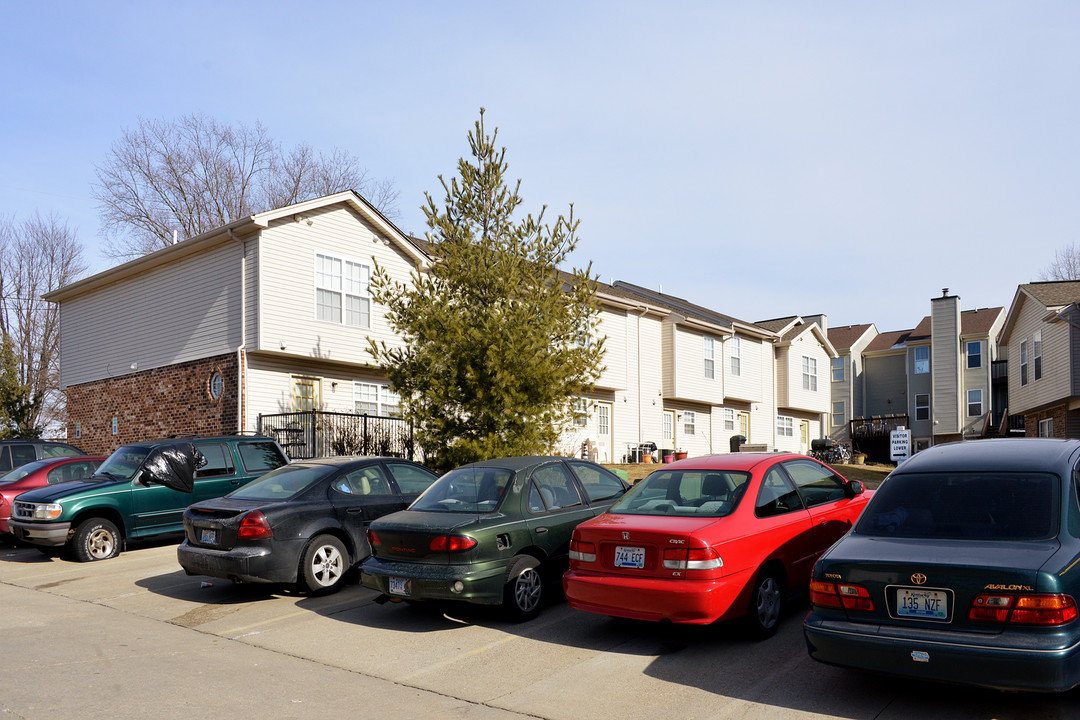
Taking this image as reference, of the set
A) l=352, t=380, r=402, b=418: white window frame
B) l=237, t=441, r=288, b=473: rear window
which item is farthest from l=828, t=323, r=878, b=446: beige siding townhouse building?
l=237, t=441, r=288, b=473: rear window

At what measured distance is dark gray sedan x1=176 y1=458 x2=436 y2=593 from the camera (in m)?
9.06

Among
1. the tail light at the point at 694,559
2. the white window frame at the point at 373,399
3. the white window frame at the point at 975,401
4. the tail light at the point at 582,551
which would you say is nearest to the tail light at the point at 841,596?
the tail light at the point at 694,559

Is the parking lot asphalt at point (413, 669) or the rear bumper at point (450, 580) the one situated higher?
the rear bumper at point (450, 580)

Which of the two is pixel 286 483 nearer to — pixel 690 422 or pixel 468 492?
pixel 468 492

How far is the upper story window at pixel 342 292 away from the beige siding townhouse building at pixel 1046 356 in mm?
19990

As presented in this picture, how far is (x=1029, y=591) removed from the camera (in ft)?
15.9

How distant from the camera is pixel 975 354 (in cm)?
4634

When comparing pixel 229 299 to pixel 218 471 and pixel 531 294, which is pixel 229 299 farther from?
pixel 531 294

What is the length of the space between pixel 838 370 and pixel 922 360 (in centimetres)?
537

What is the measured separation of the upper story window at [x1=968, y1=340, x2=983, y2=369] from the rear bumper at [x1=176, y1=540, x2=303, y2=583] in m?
45.6

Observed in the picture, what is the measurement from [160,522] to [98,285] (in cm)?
1344

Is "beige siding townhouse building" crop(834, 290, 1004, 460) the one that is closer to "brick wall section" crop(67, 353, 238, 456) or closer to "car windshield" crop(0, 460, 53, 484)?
"brick wall section" crop(67, 353, 238, 456)

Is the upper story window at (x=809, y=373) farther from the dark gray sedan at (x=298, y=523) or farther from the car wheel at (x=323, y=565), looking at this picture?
the car wheel at (x=323, y=565)

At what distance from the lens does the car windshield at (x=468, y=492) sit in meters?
8.28
